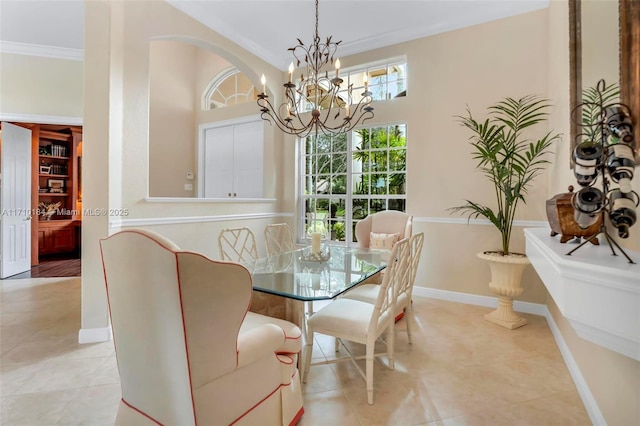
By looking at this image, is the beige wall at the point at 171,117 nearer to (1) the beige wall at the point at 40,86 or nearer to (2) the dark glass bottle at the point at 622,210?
(1) the beige wall at the point at 40,86

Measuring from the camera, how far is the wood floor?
171 inches

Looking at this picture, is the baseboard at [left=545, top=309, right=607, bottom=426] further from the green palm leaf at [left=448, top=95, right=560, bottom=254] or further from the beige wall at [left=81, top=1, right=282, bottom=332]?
the beige wall at [left=81, top=1, right=282, bottom=332]

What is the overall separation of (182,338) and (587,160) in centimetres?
168

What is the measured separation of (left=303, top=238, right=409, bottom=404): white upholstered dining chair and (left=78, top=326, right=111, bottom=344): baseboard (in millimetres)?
1803

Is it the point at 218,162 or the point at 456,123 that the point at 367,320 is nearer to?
the point at 456,123

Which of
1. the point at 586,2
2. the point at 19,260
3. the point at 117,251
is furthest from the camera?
the point at 19,260

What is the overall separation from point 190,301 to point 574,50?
106 inches

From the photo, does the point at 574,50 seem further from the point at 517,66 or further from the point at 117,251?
the point at 117,251

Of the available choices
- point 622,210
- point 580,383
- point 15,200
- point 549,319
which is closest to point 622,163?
point 622,210

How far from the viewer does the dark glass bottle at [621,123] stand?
3.39 feet

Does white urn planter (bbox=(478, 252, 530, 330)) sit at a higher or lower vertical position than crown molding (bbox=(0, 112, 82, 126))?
lower

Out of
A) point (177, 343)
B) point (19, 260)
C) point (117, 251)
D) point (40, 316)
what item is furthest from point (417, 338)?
point (19, 260)

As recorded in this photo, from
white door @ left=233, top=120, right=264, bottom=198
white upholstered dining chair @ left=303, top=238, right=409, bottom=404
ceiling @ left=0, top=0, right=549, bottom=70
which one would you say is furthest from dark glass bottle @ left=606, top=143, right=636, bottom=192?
white door @ left=233, top=120, right=264, bottom=198

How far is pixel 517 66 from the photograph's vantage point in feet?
9.95
